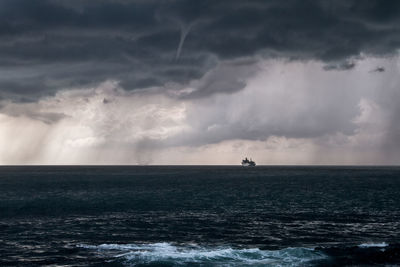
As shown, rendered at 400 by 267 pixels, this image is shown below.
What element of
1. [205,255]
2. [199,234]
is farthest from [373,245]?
[199,234]

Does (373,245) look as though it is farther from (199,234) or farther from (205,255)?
(199,234)

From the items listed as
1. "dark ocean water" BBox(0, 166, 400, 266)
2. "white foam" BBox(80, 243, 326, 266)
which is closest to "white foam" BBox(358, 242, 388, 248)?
"dark ocean water" BBox(0, 166, 400, 266)

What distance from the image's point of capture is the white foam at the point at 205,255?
47469 mm

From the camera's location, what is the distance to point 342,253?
51.2m

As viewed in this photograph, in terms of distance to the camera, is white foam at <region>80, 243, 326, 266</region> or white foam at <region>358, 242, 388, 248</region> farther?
white foam at <region>358, 242, 388, 248</region>

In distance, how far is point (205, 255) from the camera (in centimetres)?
4981

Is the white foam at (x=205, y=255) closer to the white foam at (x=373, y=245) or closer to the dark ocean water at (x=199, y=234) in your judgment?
the dark ocean water at (x=199, y=234)

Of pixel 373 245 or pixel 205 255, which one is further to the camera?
pixel 373 245

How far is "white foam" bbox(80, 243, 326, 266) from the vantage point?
47469 millimetres

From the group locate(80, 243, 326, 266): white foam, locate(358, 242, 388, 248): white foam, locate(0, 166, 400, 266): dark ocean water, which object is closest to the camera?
locate(80, 243, 326, 266): white foam

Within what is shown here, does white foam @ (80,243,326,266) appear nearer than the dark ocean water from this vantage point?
Yes

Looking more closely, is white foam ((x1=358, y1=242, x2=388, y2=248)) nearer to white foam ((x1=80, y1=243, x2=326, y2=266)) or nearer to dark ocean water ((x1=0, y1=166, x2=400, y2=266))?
dark ocean water ((x1=0, y1=166, x2=400, y2=266))

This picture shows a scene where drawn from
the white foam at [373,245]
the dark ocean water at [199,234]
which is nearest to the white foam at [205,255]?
the dark ocean water at [199,234]

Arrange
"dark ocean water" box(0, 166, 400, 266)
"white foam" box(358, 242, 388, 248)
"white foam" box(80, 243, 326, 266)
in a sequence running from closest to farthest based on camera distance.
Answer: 1. "white foam" box(80, 243, 326, 266)
2. "dark ocean water" box(0, 166, 400, 266)
3. "white foam" box(358, 242, 388, 248)
